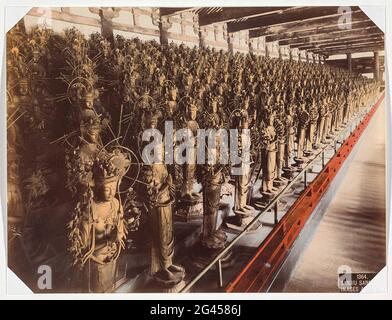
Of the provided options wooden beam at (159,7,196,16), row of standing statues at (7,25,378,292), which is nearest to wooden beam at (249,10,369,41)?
row of standing statues at (7,25,378,292)

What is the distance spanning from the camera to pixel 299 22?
224 cm

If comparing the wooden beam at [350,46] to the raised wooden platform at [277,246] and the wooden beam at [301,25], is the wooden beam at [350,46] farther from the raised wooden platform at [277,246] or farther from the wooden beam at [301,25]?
the raised wooden platform at [277,246]

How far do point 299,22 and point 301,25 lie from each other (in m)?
0.02

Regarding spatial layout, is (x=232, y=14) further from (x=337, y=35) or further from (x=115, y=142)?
(x=115, y=142)

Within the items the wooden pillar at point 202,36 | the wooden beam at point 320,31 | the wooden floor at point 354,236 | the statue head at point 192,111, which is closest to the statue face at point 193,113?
the statue head at point 192,111

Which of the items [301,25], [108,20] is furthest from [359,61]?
[108,20]

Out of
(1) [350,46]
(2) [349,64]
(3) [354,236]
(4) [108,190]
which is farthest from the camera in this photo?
(2) [349,64]

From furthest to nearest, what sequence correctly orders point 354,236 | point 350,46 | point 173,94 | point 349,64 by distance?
point 349,64, point 350,46, point 354,236, point 173,94

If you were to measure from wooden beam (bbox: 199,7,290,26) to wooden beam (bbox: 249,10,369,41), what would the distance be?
0.10m

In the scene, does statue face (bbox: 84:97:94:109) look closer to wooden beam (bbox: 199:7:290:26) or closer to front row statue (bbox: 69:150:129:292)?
front row statue (bbox: 69:150:129:292)

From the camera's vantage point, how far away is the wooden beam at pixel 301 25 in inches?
88.0

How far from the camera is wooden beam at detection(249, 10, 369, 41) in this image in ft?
7.33

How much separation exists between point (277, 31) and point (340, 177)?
108cm

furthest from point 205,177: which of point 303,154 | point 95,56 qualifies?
point 95,56
